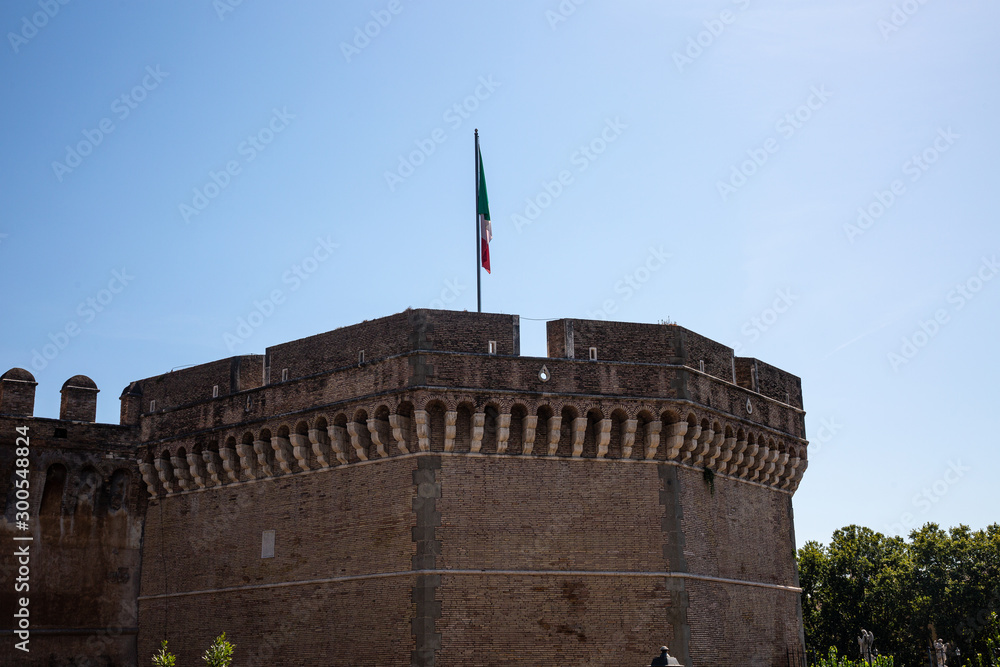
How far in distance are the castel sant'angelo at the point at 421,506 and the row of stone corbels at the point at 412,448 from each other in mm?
49

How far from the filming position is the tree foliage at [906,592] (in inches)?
1623

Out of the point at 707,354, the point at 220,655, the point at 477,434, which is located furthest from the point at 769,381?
the point at 220,655

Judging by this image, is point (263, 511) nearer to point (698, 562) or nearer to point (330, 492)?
point (330, 492)

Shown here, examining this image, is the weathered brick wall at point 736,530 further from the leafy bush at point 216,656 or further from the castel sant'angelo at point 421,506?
the leafy bush at point 216,656

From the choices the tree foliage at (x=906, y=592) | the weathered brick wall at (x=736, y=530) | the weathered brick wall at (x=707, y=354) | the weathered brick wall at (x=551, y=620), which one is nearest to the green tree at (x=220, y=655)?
the weathered brick wall at (x=551, y=620)

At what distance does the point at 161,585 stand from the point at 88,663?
87.8 inches

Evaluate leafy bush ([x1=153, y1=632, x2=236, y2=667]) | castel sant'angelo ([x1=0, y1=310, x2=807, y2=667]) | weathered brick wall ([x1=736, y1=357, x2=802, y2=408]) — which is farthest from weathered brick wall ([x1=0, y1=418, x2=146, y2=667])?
weathered brick wall ([x1=736, y1=357, x2=802, y2=408])

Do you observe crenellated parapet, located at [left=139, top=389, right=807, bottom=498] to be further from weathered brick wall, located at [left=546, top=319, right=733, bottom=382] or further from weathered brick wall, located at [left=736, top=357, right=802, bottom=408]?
weathered brick wall, located at [left=736, top=357, right=802, bottom=408]

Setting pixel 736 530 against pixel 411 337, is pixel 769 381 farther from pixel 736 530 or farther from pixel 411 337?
pixel 411 337

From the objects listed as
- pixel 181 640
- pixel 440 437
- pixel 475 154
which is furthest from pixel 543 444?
pixel 181 640

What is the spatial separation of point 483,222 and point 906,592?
30.6 m

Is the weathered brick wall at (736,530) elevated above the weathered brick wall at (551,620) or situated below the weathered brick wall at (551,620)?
above

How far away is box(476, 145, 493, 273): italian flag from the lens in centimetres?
2191

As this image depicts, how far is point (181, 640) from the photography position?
2130 centimetres
